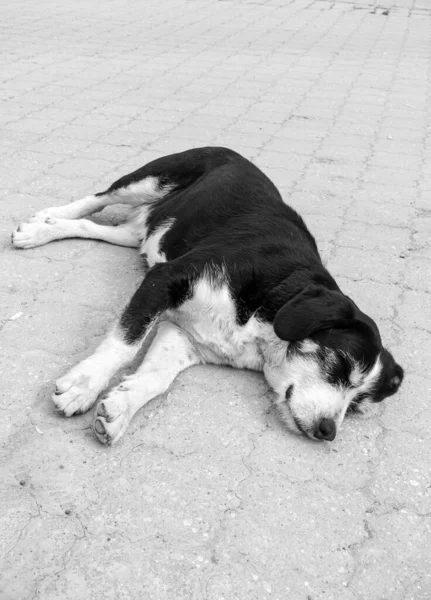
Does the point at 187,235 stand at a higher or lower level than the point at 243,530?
higher

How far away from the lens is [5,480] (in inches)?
107

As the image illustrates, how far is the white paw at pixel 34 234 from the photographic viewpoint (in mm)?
4512

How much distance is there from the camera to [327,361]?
10.8 ft

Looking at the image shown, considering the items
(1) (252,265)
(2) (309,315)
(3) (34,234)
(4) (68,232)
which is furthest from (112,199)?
(2) (309,315)

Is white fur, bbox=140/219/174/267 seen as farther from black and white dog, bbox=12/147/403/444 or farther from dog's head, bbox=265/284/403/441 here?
dog's head, bbox=265/284/403/441

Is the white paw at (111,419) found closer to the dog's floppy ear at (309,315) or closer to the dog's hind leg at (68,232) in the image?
the dog's floppy ear at (309,315)

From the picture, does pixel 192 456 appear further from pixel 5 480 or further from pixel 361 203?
pixel 361 203

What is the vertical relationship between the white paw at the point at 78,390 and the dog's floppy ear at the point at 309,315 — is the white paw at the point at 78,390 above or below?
below

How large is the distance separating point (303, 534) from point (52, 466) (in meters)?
1.05

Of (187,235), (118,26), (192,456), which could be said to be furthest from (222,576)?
(118,26)

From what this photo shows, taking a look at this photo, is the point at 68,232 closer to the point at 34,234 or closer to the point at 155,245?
the point at 34,234

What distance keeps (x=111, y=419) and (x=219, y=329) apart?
0.89m

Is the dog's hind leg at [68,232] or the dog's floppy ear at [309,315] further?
the dog's hind leg at [68,232]

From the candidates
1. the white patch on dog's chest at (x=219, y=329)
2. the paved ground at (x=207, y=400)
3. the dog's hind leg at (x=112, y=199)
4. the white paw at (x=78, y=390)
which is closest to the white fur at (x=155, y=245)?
the paved ground at (x=207, y=400)
